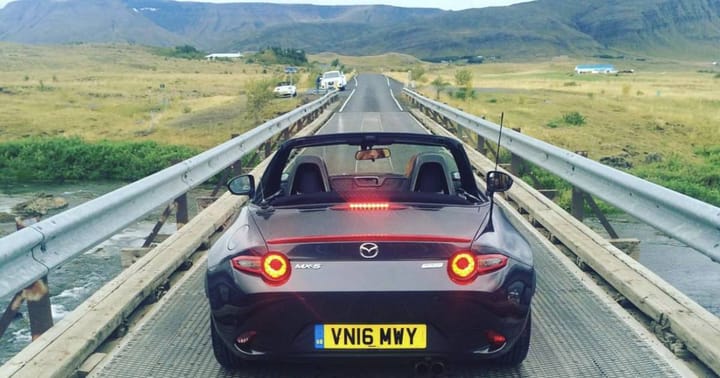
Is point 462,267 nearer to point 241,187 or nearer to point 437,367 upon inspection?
point 437,367

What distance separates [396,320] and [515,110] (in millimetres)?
39196

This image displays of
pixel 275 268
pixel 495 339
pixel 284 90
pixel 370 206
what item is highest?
pixel 370 206

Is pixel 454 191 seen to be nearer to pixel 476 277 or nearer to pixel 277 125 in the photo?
pixel 476 277

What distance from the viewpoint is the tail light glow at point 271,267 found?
3.61 meters

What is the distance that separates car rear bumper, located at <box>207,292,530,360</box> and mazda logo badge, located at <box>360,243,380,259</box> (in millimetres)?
189

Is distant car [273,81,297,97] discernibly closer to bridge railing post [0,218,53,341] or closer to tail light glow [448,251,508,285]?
bridge railing post [0,218,53,341]

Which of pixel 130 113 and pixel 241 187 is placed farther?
pixel 130 113

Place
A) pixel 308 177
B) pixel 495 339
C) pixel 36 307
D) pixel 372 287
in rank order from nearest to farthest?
pixel 372 287 < pixel 495 339 < pixel 36 307 < pixel 308 177

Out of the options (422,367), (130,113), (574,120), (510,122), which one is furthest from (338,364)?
(130,113)

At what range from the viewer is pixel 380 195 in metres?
4.12

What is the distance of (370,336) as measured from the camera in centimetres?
362

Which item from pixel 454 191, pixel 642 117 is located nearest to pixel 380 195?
pixel 454 191

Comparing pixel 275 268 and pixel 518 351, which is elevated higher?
pixel 275 268

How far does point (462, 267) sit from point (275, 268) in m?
0.90
